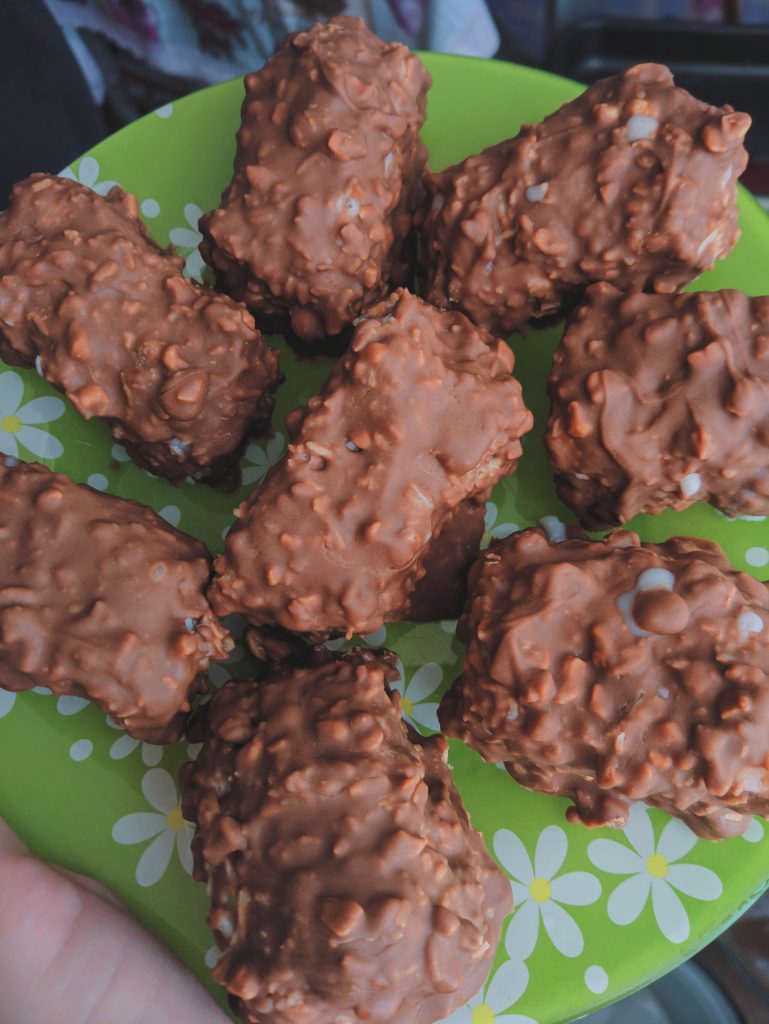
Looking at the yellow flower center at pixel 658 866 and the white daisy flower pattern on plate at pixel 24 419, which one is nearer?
the yellow flower center at pixel 658 866

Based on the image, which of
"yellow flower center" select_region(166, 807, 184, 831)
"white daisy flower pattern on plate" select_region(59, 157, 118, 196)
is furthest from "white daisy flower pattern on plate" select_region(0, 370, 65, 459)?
"yellow flower center" select_region(166, 807, 184, 831)

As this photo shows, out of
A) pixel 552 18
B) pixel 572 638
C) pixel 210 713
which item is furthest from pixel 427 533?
pixel 552 18

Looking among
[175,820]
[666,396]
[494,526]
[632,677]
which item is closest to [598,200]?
[666,396]

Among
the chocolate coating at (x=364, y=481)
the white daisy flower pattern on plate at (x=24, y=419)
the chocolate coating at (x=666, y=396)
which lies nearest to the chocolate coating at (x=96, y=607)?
the chocolate coating at (x=364, y=481)

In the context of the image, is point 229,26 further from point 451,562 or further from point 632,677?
point 632,677

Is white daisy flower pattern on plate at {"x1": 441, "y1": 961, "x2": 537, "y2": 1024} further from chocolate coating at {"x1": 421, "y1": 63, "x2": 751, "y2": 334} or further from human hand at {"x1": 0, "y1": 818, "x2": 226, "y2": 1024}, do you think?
chocolate coating at {"x1": 421, "y1": 63, "x2": 751, "y2": 334}

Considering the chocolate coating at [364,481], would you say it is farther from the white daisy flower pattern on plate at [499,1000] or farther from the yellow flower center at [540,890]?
the white daisy flower pattern on plate at [499,1000]

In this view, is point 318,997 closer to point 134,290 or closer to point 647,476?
point 647,476
